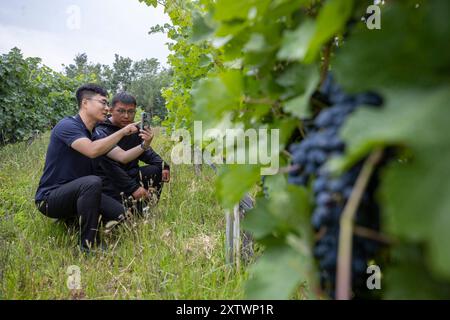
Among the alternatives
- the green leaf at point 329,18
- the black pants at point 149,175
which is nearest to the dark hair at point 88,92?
the black pants at point 149,175

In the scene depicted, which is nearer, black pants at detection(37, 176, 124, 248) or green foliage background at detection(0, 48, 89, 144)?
black pants at detection(37, 176, 124, 248)

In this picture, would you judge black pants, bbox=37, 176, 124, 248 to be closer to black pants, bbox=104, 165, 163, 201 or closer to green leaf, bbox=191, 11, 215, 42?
black pants, bbox=104, 165, 163, 201

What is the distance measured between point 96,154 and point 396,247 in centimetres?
320

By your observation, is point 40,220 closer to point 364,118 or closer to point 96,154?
point 96,154

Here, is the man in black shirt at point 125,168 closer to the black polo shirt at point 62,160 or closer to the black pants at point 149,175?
the black pants at point 149,175

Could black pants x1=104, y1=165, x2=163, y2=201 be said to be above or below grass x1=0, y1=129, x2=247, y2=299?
above

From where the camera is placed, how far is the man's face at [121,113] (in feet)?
13.7

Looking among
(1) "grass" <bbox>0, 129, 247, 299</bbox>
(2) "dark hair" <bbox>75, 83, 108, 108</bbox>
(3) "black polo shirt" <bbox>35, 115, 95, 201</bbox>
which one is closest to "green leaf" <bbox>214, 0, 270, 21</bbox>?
(1) "grass" <bbox>0, 129, 247, 299</bbox>

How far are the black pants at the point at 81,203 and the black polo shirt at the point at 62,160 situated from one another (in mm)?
137

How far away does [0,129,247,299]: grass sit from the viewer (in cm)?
205

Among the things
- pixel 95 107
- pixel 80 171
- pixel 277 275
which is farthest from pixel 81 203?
pixel 277 275

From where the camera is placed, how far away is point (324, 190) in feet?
1.97

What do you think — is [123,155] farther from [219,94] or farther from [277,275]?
[277,275]

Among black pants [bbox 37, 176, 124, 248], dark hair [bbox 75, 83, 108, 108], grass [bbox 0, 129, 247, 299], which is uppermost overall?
dark hair [bbox 75, 83, 108, 108]
